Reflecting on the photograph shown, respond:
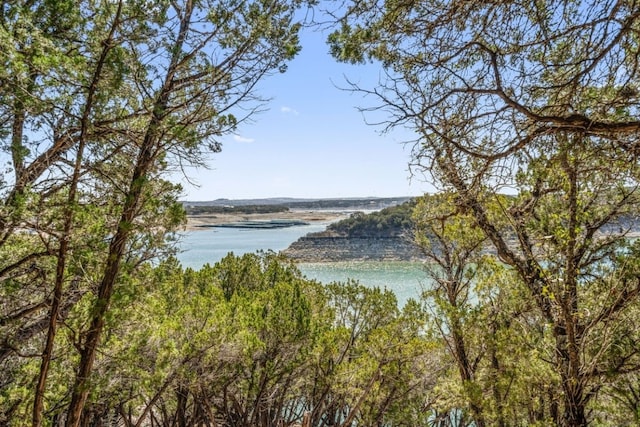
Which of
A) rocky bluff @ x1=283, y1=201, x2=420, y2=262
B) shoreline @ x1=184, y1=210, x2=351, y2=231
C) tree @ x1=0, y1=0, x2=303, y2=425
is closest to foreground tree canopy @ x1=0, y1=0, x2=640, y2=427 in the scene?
tree @ x1=0, y1=0, x2=303, y2=425

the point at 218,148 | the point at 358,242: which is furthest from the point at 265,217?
the point at 218,148

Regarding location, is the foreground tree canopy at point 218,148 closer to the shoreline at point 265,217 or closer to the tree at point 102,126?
the tree at point 102,126

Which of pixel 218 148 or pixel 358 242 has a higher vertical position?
pixel 218 148

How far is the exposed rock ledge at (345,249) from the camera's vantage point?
27898 mm

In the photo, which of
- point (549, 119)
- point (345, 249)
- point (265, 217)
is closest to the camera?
point (549, 119)

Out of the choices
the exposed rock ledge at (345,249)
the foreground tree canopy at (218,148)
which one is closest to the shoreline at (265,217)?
the exposed rock ledge at (345,249)

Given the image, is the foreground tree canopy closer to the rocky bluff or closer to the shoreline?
the shoreline

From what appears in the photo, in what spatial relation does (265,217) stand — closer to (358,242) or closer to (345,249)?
(345,249)

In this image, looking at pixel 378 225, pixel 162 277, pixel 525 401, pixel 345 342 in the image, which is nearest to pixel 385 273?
pixel 378 225

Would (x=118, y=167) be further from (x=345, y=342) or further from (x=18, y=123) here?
(x=345, y=342)

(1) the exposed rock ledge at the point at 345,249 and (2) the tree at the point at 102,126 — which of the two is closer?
(2) the tree at the point at 102,126

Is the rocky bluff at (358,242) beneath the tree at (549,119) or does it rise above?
beneath

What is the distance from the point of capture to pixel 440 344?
741cm

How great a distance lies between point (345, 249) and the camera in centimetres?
3100
